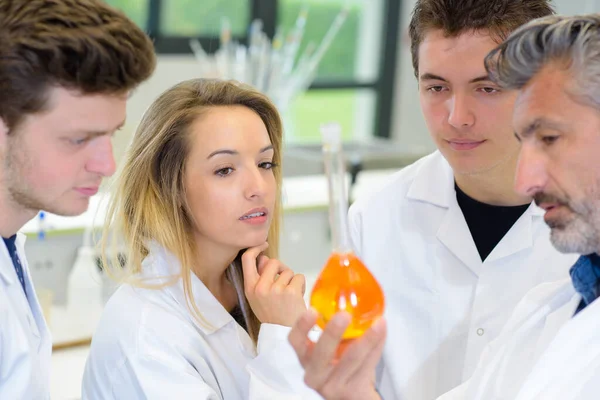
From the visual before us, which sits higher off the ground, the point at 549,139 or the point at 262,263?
the point at 549,139

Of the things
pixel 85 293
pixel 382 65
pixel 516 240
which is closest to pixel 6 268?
pixel 516 240

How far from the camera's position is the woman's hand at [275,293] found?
5.11 ft

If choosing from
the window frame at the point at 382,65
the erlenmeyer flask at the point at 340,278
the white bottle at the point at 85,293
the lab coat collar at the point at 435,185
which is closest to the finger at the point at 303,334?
the erlenmeyer flask at the point at 340,278

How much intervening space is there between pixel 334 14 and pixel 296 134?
2.96 feet

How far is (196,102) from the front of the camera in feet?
5.67

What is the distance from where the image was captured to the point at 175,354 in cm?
155

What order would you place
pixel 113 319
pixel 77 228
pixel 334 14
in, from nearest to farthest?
pixel 113 319 < pixel 77 228 < pixel 334 14

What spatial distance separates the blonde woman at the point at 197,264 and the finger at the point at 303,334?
358 millimetres

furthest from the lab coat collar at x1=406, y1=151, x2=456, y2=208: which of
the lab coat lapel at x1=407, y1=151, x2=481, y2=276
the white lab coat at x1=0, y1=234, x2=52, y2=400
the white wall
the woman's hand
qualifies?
the white wall

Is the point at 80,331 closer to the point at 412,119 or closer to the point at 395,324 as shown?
the point at 395,324

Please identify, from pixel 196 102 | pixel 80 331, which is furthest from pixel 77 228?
pixel 196 102

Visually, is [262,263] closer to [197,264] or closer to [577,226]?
[197,264]

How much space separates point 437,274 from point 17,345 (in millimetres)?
896

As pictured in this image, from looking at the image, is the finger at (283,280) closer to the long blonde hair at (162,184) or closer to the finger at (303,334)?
the long blonde hair at (162,184)
